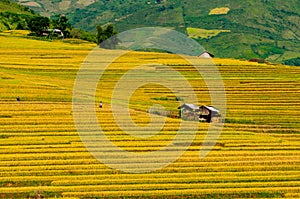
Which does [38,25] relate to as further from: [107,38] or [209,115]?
[209,115]

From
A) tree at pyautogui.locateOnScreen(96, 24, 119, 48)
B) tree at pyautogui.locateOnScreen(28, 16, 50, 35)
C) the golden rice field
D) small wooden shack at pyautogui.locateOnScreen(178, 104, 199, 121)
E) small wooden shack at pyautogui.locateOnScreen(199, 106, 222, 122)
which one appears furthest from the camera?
tree at pyautogui.locateOnScreen(96, 24, 119, 48)

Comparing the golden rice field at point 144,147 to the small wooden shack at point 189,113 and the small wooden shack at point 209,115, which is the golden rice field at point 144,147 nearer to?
the small wooden shack at point 209,115

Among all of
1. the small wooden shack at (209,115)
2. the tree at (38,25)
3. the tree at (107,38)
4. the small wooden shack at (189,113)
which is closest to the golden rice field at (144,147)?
the small wooden shack at (209,115)

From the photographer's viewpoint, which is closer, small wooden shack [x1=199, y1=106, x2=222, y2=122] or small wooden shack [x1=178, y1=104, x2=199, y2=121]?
small wooden shack [x1=178, y1=104, x2=199, y2=121]

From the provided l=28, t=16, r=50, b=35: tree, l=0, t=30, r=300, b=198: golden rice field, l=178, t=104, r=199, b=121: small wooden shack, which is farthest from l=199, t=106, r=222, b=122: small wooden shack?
l=28, t=16, r=50, b=35: tree

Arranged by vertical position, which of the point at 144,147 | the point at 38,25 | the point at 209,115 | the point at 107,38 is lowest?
the point at 144,147

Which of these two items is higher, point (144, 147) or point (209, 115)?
point (209, 115)

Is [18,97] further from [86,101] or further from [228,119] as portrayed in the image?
[228,119]

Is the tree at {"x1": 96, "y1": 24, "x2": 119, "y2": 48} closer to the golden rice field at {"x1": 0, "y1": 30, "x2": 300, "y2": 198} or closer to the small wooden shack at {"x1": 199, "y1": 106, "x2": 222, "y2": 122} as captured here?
the golden rice field at {"x1": 0, "y1": 30, "x2": 300, "y2": 198}

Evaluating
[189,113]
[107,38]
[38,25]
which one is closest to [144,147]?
[189,113]
